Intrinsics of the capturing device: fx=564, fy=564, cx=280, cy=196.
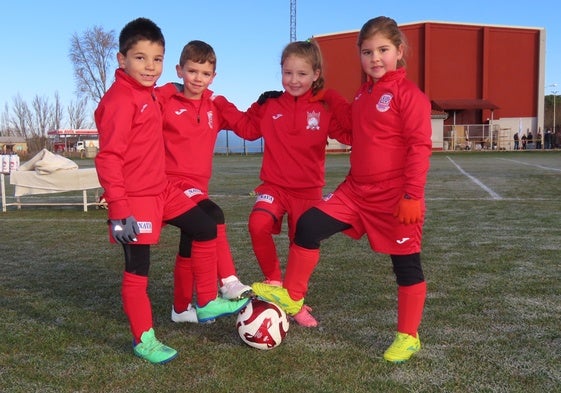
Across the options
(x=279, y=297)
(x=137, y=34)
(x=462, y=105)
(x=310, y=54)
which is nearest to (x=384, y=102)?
(x=310, y=54)

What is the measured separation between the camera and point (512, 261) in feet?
18.6

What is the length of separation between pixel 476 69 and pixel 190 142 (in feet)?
151

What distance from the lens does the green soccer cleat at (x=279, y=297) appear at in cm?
356

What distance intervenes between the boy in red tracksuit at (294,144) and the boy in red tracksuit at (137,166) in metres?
0.75

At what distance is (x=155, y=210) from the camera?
3.30 metres

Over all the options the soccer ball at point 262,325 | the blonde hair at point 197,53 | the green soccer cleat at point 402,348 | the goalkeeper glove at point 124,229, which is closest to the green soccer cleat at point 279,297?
the soccer ball at point 262,325

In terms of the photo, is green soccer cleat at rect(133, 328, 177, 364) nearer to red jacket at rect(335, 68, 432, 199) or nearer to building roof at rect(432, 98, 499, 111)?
red jacket at rect(335, 68, 432, 199)

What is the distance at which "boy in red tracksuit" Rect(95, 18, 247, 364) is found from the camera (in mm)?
3033

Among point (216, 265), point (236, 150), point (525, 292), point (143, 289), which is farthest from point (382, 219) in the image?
point (236, 150)

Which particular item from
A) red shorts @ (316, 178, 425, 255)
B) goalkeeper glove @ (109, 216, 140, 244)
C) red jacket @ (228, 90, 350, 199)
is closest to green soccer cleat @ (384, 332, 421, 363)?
red shorts @ (316, 178, 425, 255)

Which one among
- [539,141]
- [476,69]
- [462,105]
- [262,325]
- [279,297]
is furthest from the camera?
[476,69]

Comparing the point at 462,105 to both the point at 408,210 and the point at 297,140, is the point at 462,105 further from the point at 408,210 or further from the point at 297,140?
the point at 408,210

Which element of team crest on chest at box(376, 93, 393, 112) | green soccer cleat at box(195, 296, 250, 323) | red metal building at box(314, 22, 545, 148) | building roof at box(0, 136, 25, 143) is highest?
red metal building at box(314, 22, 545, 148)

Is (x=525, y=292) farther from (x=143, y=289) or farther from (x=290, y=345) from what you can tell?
(x=143, y=289)
